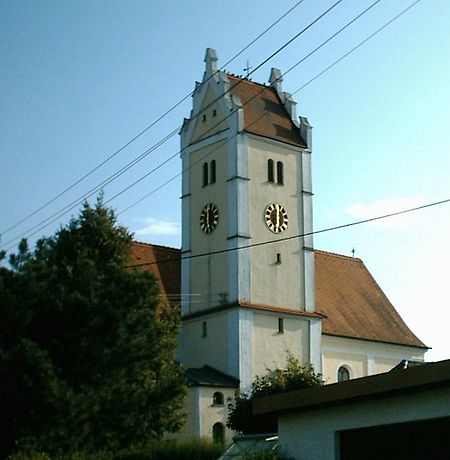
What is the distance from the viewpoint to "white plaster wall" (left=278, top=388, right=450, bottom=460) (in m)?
17.6

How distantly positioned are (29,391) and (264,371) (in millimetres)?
22834

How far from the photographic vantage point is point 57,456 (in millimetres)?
28406

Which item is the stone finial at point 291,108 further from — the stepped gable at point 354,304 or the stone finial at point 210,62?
the stepped gable at point 354,304

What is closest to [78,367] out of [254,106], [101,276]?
[101,276]

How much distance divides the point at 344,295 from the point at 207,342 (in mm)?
12193

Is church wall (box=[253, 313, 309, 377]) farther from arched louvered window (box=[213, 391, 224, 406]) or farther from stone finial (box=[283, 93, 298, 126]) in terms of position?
stone finial (box=[283, 93, 298, 126])

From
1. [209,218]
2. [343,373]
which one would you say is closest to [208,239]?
[209,218]

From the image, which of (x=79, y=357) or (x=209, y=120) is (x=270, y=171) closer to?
(x=209, y=120)

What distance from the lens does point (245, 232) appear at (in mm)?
51281

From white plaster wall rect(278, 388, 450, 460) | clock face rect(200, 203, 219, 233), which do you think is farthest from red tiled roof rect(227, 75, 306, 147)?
white plaster wall rect(278, 388, 450, 460)

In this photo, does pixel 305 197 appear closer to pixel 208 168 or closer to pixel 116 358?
pixel 208 168

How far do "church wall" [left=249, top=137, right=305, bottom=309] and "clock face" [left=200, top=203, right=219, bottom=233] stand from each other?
2.18 m

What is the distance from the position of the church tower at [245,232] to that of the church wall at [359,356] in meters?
2.46

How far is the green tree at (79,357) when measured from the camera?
2858cm
